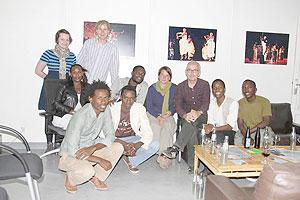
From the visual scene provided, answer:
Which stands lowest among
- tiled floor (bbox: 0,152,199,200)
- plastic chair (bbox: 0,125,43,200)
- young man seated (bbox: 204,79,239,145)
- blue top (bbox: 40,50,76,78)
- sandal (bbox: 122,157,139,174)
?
tiled floor (bbox: 0,152,199,200)

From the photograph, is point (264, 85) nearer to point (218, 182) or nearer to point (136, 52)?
point (136, 52)

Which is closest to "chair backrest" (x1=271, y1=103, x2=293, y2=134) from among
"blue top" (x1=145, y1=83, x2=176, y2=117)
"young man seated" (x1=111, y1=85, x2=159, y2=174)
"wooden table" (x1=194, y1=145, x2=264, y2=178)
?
"blue top" (x1=145, y1=83, x2=176, y2=117)

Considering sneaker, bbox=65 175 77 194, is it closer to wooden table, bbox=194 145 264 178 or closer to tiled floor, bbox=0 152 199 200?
tiled floor, bbox=0 152 199 200

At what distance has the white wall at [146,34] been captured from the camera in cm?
524

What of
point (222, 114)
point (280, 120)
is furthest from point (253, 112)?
point (280, 120)

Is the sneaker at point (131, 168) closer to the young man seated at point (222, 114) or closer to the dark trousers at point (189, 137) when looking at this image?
the dark trousers at point (189, 137)

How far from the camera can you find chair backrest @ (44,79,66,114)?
14.9ft

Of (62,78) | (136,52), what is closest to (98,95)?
(62,78)

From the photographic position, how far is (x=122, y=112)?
14.3ft

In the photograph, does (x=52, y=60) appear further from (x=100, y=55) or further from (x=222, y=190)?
(x=222, y=190)

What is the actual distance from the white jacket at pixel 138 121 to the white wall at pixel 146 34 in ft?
4.27

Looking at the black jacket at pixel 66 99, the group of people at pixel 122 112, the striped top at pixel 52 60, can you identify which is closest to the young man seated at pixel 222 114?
the group of people at pixel 122 112

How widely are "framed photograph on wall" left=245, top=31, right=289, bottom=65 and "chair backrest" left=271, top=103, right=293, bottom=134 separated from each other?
3.64 feet

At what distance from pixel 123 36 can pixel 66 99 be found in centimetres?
154
